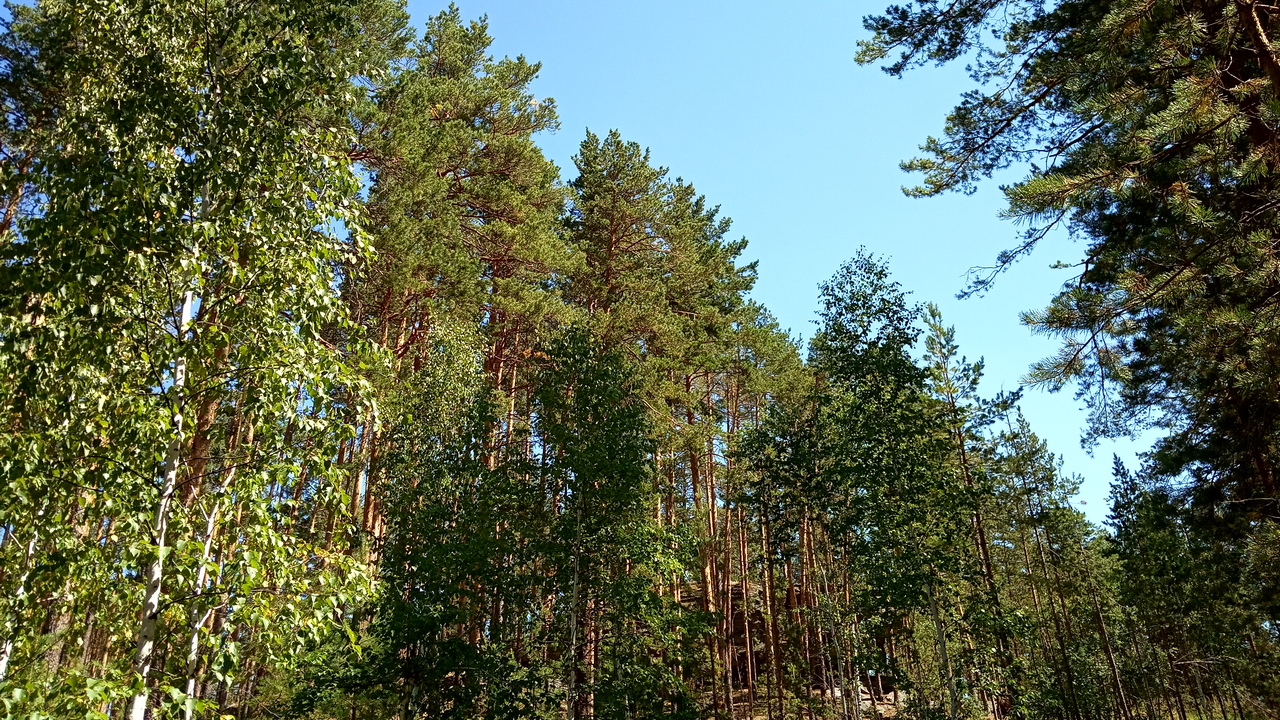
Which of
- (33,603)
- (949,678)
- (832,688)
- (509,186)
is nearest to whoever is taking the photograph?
(33,603)

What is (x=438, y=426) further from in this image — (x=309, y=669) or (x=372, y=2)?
(x=372, y=2)

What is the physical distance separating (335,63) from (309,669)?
9.65 m

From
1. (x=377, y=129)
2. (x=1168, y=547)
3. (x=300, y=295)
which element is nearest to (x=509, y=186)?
(x=377, y=129)

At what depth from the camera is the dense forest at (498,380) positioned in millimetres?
5383

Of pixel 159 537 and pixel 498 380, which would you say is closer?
pixel 159 537

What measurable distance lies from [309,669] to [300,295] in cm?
825

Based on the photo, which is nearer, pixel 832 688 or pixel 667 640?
pixel 667 640

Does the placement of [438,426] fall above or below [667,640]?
above

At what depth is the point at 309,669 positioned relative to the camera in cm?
1136

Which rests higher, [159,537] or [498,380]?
[498,380]

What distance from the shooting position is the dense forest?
17.7 ft

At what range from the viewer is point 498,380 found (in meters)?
20.7

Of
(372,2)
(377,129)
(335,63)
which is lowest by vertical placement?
(335,63)

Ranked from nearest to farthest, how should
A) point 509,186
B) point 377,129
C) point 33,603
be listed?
point 33,603 < point 377,129 < point 509,186
